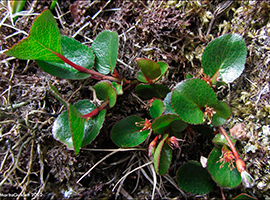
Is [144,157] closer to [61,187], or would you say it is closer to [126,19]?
[61,187]

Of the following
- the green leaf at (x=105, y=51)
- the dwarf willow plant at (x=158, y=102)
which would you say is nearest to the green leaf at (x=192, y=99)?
the dwarf willow plant at (x=158, y=102)

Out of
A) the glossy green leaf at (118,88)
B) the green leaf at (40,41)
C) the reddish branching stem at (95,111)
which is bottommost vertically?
the reddish branching stem at (95,111)

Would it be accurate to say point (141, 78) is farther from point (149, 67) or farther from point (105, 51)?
point (105, 51)

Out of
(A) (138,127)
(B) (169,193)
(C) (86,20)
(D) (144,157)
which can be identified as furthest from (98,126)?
(C) (86,20)

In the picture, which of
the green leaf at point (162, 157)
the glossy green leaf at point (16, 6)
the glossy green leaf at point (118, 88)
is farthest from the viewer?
the glossy green leaf at point (16, 6)

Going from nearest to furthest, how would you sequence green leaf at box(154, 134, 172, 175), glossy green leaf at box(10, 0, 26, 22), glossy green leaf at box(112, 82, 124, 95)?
green leaf at box(154, 134, 172, 175) → glossy green leaf at box(112, 82, 124, 95) → glossy green leaf at box(10, 0, 26, 22)

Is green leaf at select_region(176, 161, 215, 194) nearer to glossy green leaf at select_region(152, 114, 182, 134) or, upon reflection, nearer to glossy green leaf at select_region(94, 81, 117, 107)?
glossy green leaf at select_region(152, 114, 182, 134)

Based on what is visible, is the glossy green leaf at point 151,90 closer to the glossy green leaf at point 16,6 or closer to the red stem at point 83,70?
the red stem at point 83,70

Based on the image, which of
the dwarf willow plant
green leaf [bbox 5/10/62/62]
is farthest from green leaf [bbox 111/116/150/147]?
green leaf [bbox 5/10/62/62]
